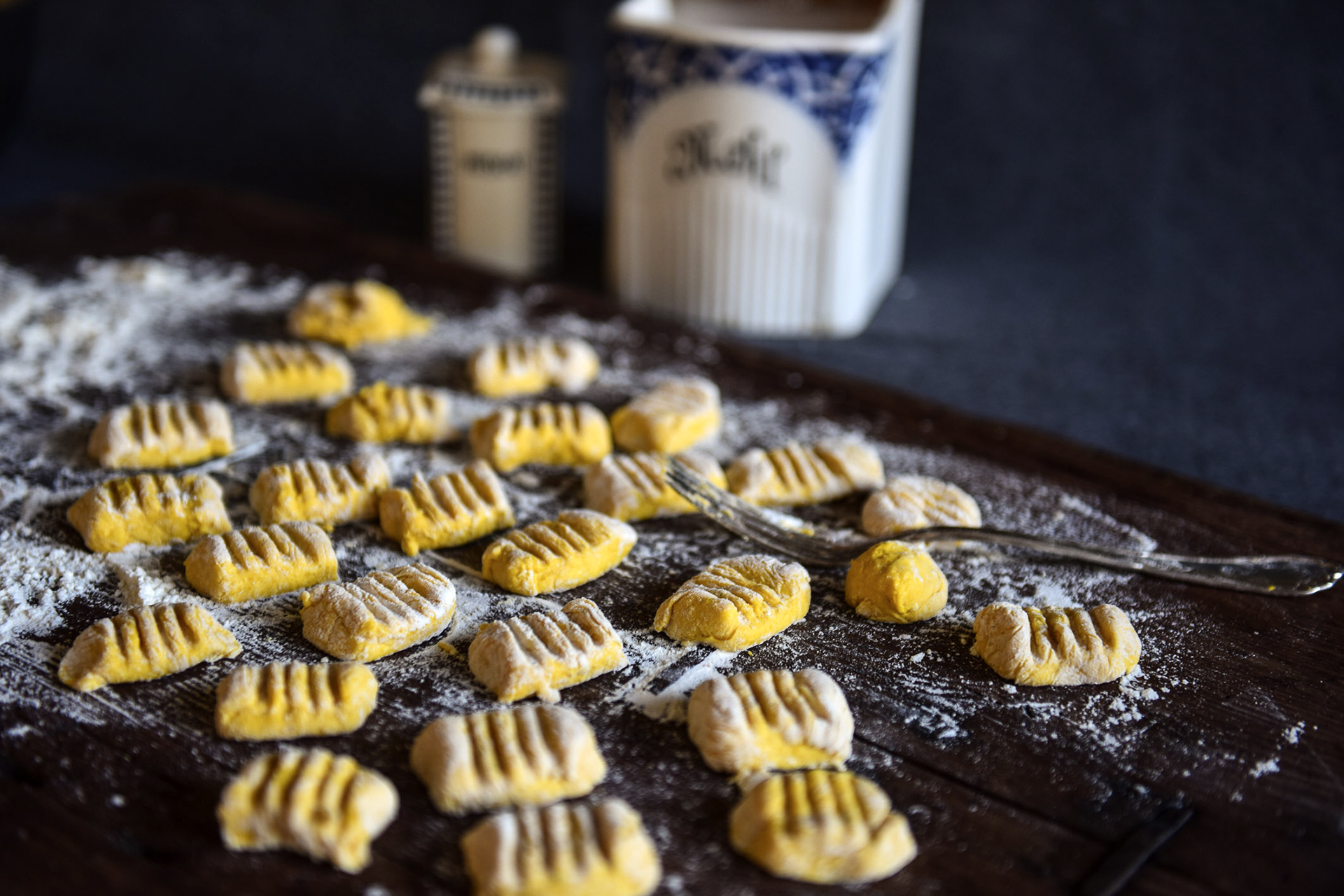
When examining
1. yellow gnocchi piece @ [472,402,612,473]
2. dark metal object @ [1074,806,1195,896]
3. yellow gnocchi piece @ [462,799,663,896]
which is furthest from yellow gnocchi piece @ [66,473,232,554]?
dark metal object @ [1074,806,1195,896]

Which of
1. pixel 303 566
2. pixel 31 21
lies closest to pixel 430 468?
pixel 303 566

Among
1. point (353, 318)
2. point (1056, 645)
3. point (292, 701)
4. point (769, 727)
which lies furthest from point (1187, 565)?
point (353, 318)

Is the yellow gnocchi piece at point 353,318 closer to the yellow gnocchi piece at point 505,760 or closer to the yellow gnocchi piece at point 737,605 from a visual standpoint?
the yellow gnocchi piece at point 737,605

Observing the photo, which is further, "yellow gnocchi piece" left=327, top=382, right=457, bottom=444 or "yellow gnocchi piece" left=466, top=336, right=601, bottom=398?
"yellow gnocchi piece" left=466, top=336, right=601, bottom=398

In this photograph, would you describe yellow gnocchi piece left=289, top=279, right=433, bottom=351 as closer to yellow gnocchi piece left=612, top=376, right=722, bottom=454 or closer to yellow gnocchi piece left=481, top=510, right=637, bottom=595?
yellow gnocchi piece left=612, top=376, right=722, bottom=454

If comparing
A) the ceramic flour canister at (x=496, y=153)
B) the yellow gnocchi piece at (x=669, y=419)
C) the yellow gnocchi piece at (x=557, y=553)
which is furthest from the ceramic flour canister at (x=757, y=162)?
the yellow gnocchi piece at (x=557, y=553)

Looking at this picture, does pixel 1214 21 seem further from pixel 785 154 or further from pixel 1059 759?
pixel 1059 759

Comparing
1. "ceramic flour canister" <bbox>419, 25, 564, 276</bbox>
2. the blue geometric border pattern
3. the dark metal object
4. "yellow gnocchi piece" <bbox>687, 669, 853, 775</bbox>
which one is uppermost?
the blue geometric border pattern

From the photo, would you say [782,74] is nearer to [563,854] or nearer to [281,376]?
[281,376]
